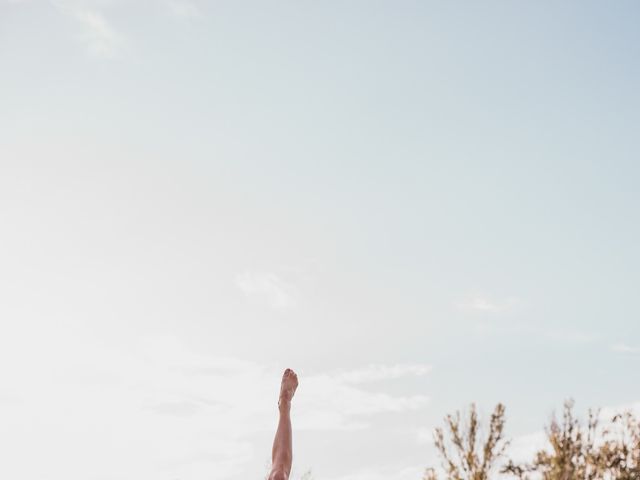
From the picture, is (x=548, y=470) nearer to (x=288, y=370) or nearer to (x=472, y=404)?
(x=472, y=404)

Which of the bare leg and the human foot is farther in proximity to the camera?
the human foot

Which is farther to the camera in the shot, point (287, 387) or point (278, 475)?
point (287, 387)

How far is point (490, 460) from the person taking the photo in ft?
36.4

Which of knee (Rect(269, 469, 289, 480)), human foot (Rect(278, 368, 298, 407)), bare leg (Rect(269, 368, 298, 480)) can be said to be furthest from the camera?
human foot (Rect(278, 368, 298, 407))

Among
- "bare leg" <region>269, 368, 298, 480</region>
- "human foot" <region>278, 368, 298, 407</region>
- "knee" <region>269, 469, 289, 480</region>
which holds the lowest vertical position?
"knee" <region>269, 469, 289, 480</region>

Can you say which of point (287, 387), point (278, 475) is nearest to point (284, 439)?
point (278, 475)

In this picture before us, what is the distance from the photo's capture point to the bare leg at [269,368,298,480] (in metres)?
3.66

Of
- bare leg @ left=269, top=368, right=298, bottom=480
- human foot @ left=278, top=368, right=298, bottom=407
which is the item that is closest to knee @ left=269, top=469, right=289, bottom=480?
bare leg @ left=269, top=368, right=298, bottom=480

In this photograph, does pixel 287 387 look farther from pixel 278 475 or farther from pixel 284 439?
pixel 278 475

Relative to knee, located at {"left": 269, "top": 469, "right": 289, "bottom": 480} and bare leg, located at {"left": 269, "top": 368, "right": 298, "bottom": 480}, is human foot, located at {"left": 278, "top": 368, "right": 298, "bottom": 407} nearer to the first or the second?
bare leg, located at {"left": 269, "top": 368, "right": 298, "bottom": 480}

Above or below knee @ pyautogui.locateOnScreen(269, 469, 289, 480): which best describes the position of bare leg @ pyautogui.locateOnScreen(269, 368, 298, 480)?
above

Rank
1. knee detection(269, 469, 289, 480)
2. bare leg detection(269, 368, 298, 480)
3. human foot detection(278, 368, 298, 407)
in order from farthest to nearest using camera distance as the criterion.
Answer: human foot detection(278, 368, 298, 407) < bare leg detection(269, 368, 298, 480) < knee detection(269, 469, 289, 480)

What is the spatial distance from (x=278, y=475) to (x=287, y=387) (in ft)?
3.55

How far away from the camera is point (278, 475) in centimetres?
357
